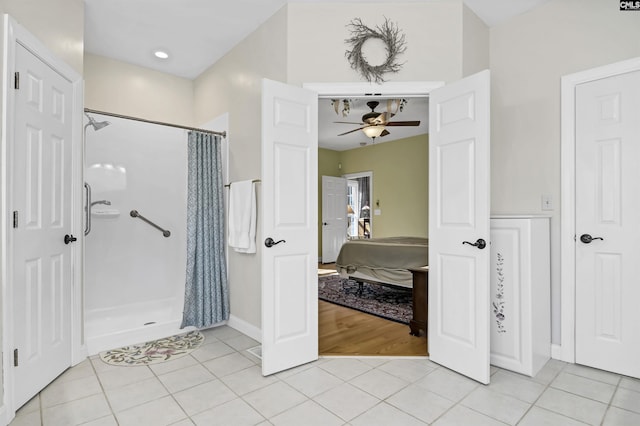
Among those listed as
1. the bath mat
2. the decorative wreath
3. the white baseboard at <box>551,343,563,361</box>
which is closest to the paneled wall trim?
the white baseboard at <box>551,343,563,361</box>

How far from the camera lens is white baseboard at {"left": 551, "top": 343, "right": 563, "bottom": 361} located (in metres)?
2.64

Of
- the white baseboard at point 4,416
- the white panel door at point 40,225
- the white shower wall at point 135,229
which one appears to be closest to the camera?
the white baseboard at point 4,416

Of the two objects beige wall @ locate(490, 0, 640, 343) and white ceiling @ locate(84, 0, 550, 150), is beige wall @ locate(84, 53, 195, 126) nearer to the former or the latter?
white ceiling @ locate(84, 0, 550, 150)

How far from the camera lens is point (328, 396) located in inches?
82.9

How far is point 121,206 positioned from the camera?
11.7 ft

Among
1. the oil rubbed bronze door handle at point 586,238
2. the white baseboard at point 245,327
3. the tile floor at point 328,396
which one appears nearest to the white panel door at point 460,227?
the tile floor at point 328,396

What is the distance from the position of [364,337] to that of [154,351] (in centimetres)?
181

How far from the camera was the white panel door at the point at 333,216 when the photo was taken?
8.03 metres

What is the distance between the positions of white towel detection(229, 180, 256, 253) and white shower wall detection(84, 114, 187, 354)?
0.96m

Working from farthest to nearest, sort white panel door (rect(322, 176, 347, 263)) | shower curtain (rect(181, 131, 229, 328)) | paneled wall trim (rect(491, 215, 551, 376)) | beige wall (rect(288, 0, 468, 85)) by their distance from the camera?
white panel door (rect(322, 176, 347, 263)) → shower curtain (rect(181, 131, 229, 328)) → beige wall (rect(288, 0, 468, 85)) → paneled wall trim (rect(491, 215, 551, 376))

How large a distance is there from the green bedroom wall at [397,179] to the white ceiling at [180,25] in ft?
13.7

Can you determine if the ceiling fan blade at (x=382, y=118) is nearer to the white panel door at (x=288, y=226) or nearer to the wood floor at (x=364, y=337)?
the white panel door at (x=288, y=226)

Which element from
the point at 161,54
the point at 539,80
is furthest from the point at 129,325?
the point at 539,80

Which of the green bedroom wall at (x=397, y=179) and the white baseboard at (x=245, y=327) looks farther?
the green bedroom wall at (x=397, y=179)
